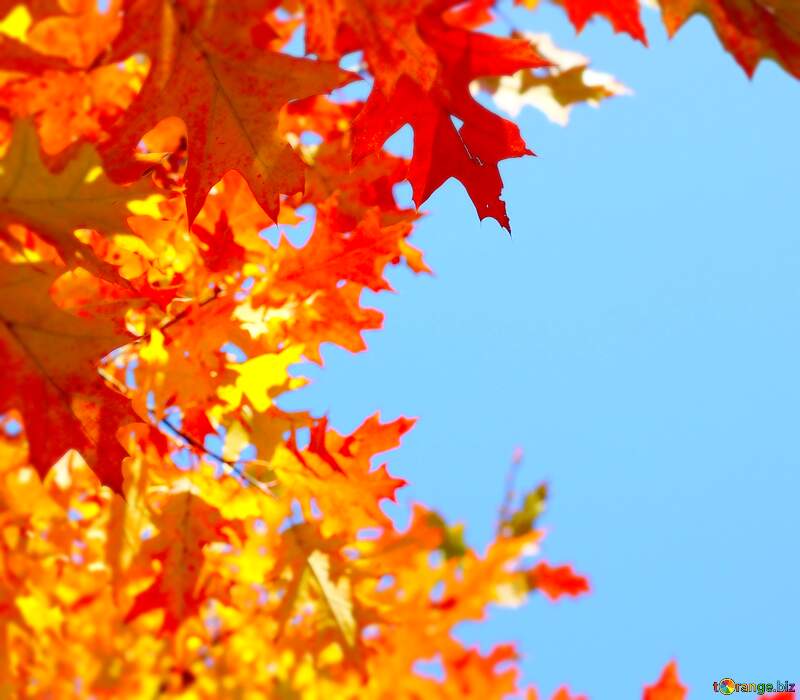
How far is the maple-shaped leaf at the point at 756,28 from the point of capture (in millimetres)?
1271

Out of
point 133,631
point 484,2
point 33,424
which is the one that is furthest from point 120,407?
point 133,631

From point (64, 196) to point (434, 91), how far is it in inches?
23.7

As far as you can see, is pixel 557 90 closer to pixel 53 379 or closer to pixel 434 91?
pixel 434 91

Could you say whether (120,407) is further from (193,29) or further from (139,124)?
(193,29)

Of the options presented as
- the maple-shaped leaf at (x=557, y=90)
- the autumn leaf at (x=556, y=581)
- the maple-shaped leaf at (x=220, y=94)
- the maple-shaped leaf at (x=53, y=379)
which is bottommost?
the maple-shaped leaf at (x=53, y=379)

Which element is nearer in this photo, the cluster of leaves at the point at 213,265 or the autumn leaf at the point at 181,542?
the cluster of leaves at the point at 213,265

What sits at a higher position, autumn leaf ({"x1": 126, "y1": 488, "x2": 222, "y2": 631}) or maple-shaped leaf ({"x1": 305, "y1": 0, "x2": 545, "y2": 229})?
maple-shaped leaf ({"x1": 305, "y1": 0, "x2": 545, "y2": 229})

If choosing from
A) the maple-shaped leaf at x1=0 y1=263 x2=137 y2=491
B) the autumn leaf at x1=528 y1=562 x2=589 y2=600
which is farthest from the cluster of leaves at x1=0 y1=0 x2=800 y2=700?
the autumn leaf at x1=528 y1=562 x2=589 y2=600

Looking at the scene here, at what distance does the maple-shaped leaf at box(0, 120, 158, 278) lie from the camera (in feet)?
3.90

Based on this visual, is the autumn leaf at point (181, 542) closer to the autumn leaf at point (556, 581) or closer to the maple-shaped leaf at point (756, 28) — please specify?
the maple-shaped leaf at point (756, 28)

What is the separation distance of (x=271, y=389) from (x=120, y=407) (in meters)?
0.58

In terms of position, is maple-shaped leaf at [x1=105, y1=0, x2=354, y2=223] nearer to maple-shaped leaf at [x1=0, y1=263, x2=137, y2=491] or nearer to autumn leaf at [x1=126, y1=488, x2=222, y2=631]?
maple-shaped leaf at [x1=0, y1=263, x2=137, y2=491]

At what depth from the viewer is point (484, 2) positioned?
8.91ft

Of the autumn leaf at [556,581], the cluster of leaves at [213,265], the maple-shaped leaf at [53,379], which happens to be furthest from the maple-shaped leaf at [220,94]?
the autumn leaf at [556,581]
